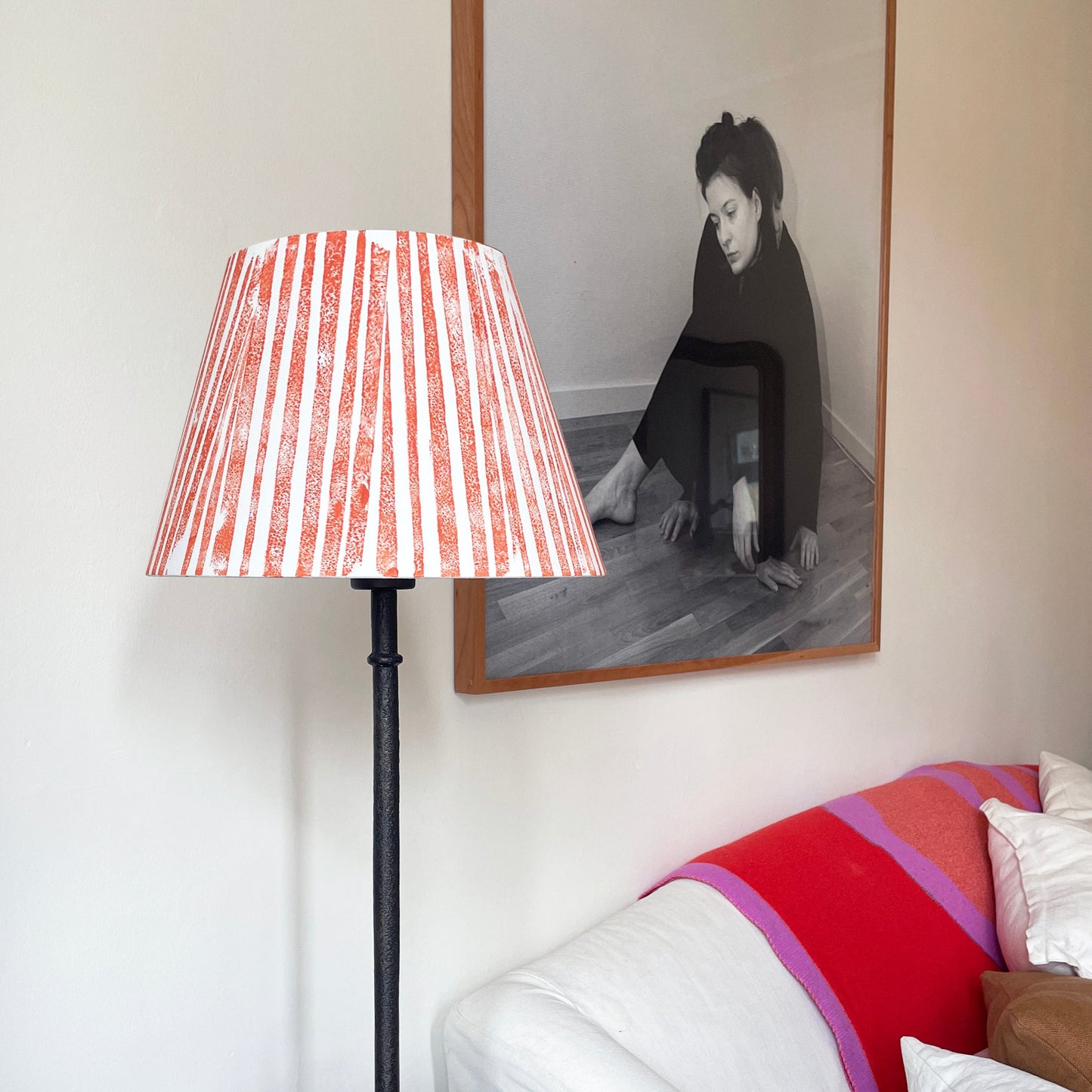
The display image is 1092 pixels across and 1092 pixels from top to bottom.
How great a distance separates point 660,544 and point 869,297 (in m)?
0.66

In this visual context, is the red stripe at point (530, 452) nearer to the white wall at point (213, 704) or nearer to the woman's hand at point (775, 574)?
the white wall at point (213, 704)

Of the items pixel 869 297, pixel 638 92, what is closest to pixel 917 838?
pixel 869 297

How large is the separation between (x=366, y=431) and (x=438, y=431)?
0.04 metres

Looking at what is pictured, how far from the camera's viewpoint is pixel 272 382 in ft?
1.74

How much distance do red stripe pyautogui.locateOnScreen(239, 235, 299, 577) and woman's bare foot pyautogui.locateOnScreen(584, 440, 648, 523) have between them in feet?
2.15

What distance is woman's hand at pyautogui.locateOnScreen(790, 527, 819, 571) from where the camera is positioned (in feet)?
4.84

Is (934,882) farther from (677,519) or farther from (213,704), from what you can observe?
(213,704)

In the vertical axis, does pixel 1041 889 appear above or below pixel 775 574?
below

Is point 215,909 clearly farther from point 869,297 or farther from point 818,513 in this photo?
point 869,297

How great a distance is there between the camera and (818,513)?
4.96 ft

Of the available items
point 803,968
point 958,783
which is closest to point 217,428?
point 803,968

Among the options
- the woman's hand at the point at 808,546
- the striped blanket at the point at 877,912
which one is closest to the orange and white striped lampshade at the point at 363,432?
the striped blanket at the point at 877,912

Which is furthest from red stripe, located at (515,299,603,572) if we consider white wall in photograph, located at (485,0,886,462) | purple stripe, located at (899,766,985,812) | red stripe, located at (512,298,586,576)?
purple stripe, located at (899,766,985,812)

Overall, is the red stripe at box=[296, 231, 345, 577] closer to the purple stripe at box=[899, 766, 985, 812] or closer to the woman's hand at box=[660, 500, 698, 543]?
the woman's hand at box=[660, 500, 698, 543]
